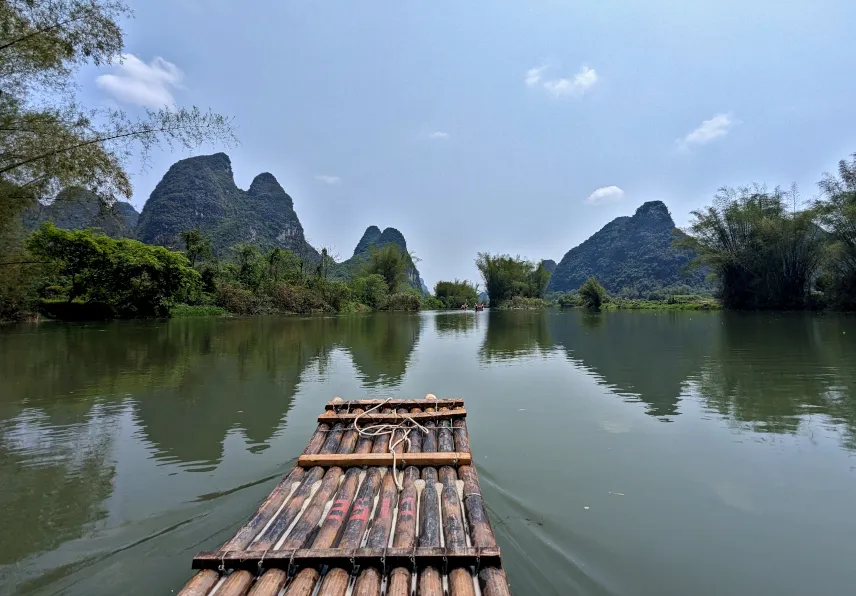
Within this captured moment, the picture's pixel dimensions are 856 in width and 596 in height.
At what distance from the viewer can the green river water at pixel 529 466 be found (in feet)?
9.62

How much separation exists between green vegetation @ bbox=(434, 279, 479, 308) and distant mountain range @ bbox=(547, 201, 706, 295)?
3973cm

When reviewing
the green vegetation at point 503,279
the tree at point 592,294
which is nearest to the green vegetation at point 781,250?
the tree at point 592,294

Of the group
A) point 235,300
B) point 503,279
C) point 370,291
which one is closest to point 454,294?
point 503,279

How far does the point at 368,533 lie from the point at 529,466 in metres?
2.46

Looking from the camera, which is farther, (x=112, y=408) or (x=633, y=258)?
(x=633, y=258)

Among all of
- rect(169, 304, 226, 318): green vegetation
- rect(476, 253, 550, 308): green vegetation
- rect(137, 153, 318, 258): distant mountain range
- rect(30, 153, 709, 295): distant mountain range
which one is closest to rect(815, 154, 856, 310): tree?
rect(30, 153, 709, 295): distant mountain range

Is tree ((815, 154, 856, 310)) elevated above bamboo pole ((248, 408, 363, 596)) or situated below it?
above

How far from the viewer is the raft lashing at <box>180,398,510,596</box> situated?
211 centimetres

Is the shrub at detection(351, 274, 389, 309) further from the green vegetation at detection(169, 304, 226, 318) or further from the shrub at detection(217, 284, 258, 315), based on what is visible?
the green vegetation at detection(169, 304, 226, 318)

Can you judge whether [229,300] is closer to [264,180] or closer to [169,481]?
[169,481]

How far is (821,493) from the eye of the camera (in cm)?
395

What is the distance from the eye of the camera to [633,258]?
116000 millimetres

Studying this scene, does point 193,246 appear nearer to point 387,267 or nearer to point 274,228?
point 387,267

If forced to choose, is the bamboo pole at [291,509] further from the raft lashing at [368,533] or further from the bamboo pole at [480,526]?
the bamboo pole at [480,526]
